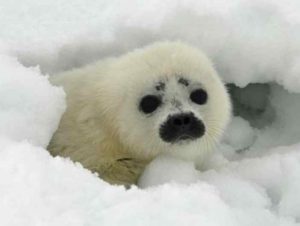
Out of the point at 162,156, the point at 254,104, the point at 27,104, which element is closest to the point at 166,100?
the point at 162,156

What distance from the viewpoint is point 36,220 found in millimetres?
2137

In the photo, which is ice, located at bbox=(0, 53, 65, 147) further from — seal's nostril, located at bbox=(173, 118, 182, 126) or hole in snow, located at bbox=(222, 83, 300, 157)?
hole in snow, located at bbox=(222, 83, 300, 157)

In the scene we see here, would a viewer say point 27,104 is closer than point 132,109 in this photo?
Yes

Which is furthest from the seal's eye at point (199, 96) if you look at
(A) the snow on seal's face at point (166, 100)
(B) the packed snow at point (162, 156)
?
(B) the packed snow at point (162, 156)

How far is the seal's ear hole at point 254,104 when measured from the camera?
4211 mm

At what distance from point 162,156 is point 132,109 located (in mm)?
265

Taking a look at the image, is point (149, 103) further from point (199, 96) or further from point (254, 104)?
point (254, 104)

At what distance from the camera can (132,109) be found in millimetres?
3467

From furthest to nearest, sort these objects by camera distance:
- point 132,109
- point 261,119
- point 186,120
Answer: point 261,119
point 132,109
point 186,120

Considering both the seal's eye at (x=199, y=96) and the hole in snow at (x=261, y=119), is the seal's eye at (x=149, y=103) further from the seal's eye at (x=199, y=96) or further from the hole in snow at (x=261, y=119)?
the hole in snow at (x=261, y=119)

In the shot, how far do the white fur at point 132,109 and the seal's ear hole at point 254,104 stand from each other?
66cm

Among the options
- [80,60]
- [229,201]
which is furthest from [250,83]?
[229,201]

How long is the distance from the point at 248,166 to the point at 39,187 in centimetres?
130

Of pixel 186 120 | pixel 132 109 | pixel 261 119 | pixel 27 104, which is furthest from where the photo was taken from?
pixel 261 119
